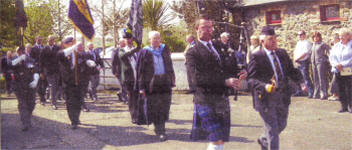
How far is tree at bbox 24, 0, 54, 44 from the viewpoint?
358 inches

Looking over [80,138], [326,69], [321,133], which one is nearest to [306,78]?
[326,69]

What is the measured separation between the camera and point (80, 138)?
20.4 feet

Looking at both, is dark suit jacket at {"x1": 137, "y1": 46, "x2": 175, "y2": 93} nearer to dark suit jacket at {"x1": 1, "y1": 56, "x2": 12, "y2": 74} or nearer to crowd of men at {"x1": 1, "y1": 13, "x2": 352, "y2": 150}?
crowd of men at {"x1": 1, "y1": 13, "x2": 352, "y2": 150}

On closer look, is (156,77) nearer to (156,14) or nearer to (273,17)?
(156,14)

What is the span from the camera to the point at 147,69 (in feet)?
19.9

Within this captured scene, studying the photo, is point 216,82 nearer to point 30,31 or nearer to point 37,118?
point 37,118

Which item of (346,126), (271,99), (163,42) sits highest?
(163,42)

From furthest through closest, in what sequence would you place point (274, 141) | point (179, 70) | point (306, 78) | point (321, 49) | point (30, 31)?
point (179, 70) < point (306, 78) < point (321, 49) < point (30, 31) < point (274, 141)

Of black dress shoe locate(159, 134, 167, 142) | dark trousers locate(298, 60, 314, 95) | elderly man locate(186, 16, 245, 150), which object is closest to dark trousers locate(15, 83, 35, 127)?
black dress shoe locate(159, 134, 167, 142)

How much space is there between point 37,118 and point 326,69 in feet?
24.2

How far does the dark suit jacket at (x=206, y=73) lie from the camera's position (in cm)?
393

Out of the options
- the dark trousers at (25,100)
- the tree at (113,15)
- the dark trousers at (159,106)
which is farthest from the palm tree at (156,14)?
the tree at (113,15)

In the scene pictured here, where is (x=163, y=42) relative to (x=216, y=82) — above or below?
above

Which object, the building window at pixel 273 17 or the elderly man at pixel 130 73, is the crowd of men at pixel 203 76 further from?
the building window at pixel 273 17
